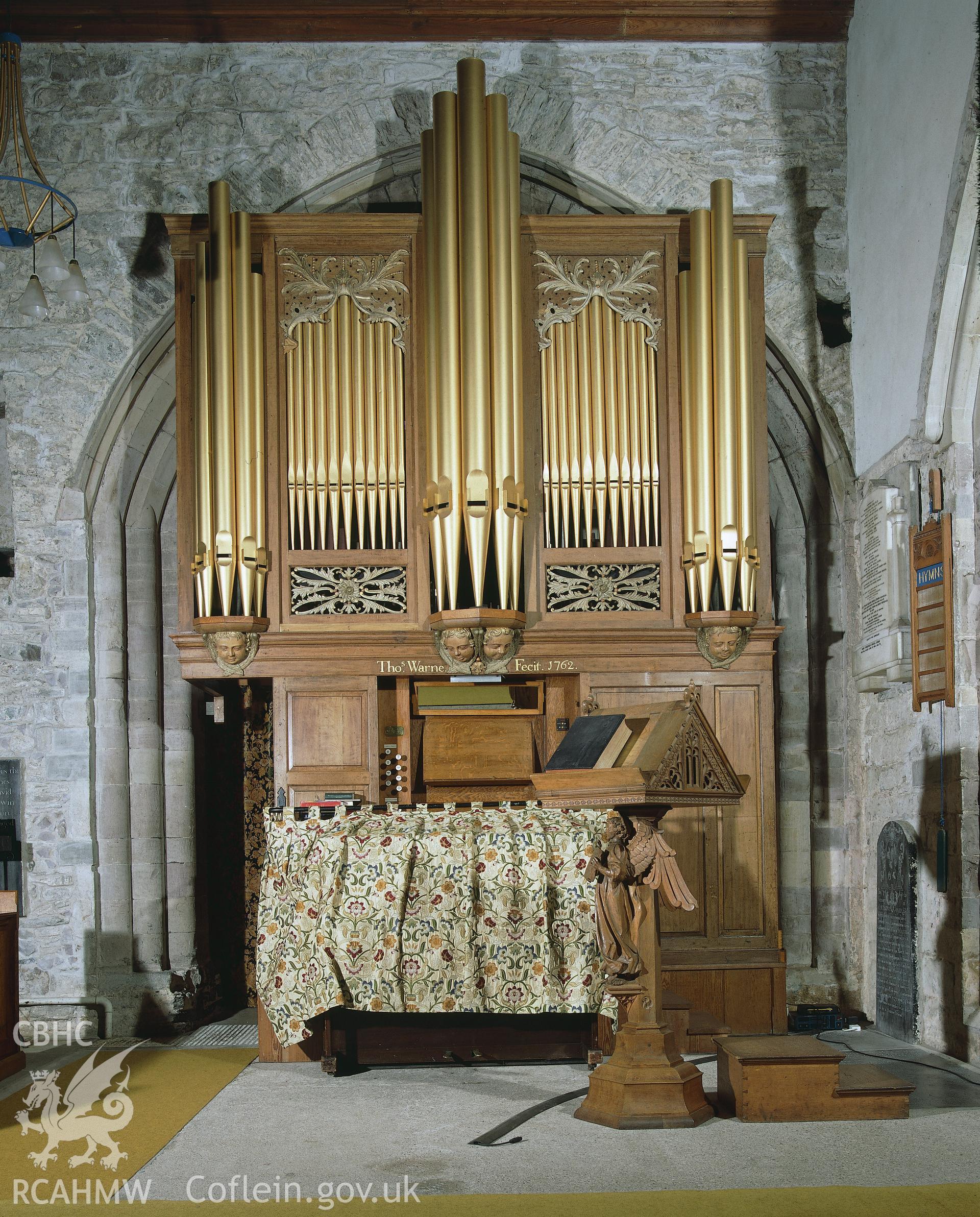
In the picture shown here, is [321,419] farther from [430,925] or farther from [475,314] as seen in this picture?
[430,925]

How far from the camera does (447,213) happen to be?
24.9 ft

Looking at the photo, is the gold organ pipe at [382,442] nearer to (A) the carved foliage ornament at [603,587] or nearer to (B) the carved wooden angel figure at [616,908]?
(A) the carved foliage ornament at [603,587]

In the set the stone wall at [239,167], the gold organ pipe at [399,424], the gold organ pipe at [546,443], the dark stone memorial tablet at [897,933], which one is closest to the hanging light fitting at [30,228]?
the stone wall at [239,167]

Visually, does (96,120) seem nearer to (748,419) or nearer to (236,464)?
(236,464)

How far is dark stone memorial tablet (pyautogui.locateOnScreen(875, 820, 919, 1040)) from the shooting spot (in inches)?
280

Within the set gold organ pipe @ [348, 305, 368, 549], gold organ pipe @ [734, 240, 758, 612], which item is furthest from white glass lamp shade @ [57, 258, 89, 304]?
gold organ pipe @ [734, 240, 758, 612]

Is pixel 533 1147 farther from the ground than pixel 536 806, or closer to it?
closer to it

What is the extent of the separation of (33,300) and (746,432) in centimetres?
392

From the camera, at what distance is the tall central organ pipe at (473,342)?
7359 mm

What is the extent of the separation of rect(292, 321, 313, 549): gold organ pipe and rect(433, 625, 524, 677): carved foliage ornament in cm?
98

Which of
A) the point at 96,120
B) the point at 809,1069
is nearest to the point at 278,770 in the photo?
the point at 809,1069

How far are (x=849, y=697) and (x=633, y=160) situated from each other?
11.9 feet

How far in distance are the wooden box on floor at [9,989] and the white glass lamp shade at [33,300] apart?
120 inches

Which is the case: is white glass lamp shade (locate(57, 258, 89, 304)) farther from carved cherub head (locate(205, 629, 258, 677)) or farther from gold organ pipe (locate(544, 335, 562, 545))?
gold organ pipe (locate(544, 335, 562, 545))
